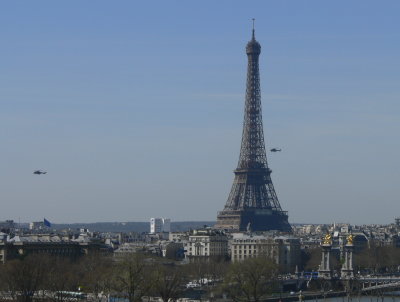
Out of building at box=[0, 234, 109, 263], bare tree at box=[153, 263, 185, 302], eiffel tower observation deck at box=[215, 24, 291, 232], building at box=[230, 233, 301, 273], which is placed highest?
eiffel tower observation deck at box=[215, 24, 291, 232]

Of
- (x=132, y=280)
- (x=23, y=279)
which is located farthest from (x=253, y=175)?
(x=132, y=280)

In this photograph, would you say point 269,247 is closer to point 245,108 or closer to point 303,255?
point 303,255

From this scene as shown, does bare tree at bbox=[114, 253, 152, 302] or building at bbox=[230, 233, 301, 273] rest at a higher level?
building at bbox=[230, 233, 301, 273]

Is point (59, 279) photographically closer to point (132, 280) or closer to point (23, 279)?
point (23, 279)

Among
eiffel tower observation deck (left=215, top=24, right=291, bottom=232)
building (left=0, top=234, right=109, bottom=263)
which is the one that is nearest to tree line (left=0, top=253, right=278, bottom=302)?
building (left=0, top=234, right=109, bottom=263)

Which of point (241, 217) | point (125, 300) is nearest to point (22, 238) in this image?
point (125, 300)

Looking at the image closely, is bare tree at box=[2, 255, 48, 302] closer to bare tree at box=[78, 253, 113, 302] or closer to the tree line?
the tree line

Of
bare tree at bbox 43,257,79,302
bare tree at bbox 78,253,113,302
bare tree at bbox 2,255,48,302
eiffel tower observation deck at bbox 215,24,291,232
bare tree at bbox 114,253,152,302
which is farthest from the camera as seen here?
eiffel tower observation deck at bbox 215,24,291,232

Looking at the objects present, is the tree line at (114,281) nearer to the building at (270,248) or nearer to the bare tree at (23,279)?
the bare tree at (23,279)
